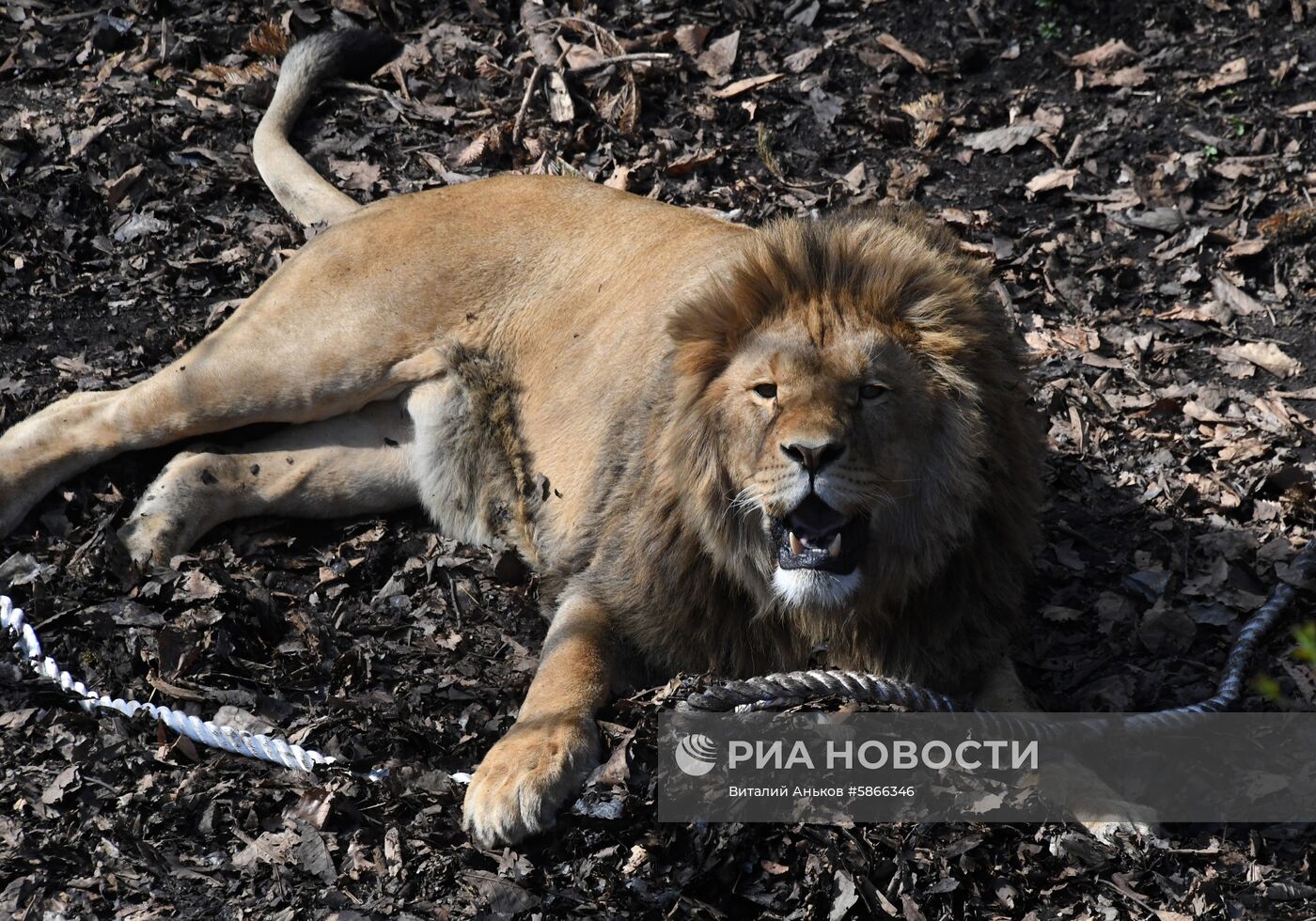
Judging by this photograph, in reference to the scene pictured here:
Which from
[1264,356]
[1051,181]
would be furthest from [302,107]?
[1264,356]

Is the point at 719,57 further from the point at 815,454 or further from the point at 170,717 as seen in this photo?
the point at 170,717

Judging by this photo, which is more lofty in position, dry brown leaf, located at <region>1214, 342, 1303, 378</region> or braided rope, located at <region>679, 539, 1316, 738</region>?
dry brown leaf, located at <region>1214, 342, 1303, 378</region>

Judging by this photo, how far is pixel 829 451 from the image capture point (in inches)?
135

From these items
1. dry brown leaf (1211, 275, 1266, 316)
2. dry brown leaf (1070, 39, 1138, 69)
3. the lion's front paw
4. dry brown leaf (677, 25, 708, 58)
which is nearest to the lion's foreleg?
the lion's front paw

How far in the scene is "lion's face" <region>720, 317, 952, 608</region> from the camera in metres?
3.49

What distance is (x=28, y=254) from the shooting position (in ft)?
18.9

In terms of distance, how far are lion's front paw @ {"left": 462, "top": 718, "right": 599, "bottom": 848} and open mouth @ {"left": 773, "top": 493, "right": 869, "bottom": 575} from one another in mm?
759

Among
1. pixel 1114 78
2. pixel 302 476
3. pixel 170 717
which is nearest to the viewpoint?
pixel 170 717

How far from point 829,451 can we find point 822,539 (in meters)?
0.33

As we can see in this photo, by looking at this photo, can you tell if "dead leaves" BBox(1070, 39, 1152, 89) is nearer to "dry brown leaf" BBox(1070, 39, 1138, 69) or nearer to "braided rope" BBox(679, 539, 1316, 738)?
"dry brown leaf" BBox(1070, 39, 1138, 69)

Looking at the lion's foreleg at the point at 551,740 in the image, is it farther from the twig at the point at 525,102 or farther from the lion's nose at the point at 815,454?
the twig at the point at 525,102

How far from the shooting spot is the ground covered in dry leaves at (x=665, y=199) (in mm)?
3445

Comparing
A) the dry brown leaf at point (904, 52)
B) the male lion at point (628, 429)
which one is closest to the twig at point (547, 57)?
the male lion at point (628, 429)

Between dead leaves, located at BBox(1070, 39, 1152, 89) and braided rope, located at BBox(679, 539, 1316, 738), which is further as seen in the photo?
dead leaves, located at BBox(1070, 39, 1152, 89)
